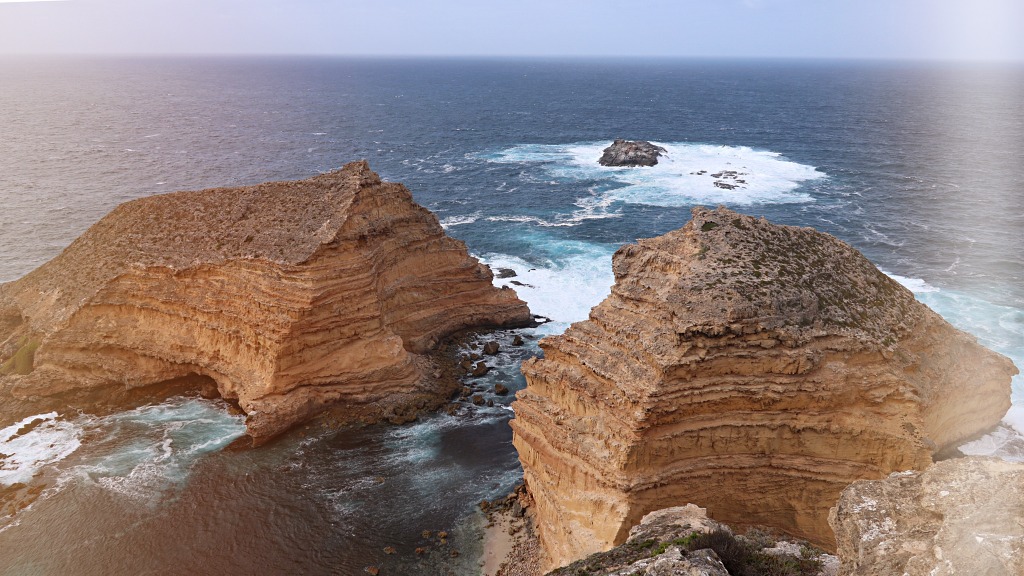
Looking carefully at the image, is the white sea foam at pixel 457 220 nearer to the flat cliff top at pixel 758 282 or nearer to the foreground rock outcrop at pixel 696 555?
the flat cliff top at pixel 758 282

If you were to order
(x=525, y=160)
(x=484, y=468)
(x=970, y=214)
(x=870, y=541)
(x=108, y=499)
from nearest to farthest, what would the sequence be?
(x=870, y=541), (x=108, y=499), (x=484, y=468), (x=970, y=214), (x=525, y=160)

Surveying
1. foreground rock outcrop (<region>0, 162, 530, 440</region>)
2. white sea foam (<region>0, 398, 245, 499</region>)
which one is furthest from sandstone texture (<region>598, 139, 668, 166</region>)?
white sea foam (<region>0, 398, 245, 499</region>)

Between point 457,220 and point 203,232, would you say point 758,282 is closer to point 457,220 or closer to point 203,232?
point 203,232

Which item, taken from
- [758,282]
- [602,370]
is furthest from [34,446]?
[758,282]

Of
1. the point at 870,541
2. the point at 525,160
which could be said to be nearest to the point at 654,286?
the point at 870,541

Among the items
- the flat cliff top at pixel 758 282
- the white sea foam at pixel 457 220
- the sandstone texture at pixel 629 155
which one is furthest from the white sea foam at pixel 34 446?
the sandstone texture at pixel 629 155

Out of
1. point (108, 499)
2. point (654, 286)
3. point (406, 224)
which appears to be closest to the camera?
point (654, 286)

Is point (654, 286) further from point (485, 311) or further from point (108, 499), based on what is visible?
point (108, 499)

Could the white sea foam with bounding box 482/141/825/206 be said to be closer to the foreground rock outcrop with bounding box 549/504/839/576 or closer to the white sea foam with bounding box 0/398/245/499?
the white sea foam with bounding box 0/398/245/499
